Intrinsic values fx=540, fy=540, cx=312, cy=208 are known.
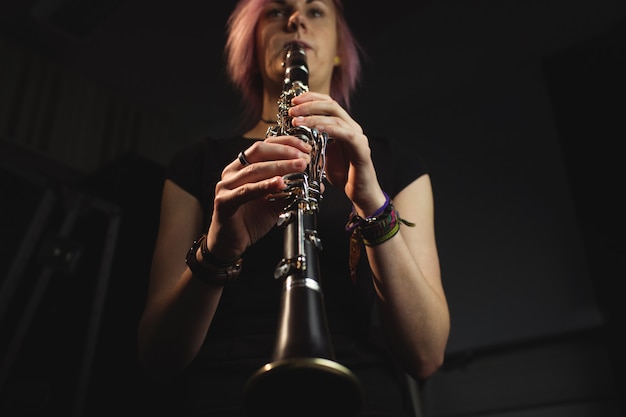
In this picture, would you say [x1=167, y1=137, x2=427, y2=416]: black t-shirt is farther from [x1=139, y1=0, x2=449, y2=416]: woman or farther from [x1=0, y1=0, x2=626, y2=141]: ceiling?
[x1=0, y1=0, x2=626, y2=141]: ceiling

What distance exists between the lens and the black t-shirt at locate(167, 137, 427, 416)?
76 centimetres

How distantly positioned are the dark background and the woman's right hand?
1.06 m

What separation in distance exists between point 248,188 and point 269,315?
240mm

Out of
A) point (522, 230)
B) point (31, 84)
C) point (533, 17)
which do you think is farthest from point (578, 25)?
point (31, 84)

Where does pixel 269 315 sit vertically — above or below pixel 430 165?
below

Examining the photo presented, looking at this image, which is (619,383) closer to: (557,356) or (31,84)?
(557,356)

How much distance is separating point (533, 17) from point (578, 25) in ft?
0.76

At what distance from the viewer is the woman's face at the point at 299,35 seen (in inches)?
43.1

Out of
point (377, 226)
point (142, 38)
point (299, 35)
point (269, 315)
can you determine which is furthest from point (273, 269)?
point (142, 38)

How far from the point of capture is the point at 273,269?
2.88ft

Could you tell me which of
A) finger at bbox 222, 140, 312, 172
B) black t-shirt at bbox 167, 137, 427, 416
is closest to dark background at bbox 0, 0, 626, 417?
black t-shirt at bbox 167, 137, 427, 416

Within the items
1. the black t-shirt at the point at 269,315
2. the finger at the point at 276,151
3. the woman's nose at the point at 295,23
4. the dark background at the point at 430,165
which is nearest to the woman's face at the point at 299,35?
the woman's nose at the point at 295,23

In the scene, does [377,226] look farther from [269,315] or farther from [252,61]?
[252,61]

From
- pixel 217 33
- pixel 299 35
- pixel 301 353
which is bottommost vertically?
pixel 301 353
